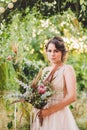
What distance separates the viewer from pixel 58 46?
2.99 meters

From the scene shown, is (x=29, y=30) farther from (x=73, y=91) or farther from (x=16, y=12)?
(x=73, y=91)

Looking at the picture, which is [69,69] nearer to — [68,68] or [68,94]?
[68,68]

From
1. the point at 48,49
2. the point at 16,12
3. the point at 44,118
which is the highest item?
the point at 16,12

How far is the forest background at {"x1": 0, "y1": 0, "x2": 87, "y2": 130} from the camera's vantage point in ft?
9.80

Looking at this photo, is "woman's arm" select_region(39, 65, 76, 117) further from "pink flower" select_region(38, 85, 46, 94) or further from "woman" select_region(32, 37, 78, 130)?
"pink flower" select_region(38, 85, 46, 94)

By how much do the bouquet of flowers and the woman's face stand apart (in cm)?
15

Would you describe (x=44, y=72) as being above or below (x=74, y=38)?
below

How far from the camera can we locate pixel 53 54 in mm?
3000

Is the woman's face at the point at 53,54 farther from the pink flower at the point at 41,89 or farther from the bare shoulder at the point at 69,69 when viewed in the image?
the pink flower at the point at 41,89

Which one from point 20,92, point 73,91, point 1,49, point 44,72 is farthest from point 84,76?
point 1,49

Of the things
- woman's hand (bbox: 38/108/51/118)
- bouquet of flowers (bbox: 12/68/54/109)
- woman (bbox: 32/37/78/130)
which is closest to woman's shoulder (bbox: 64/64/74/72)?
woman (bbox: 32/37/78/130)

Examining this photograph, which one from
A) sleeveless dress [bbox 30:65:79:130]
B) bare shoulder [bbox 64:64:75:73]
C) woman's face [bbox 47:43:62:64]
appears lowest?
sleeveless dress [bbox 30:65:79:130]

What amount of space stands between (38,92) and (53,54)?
0.36 meters

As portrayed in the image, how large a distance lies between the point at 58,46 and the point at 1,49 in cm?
51
